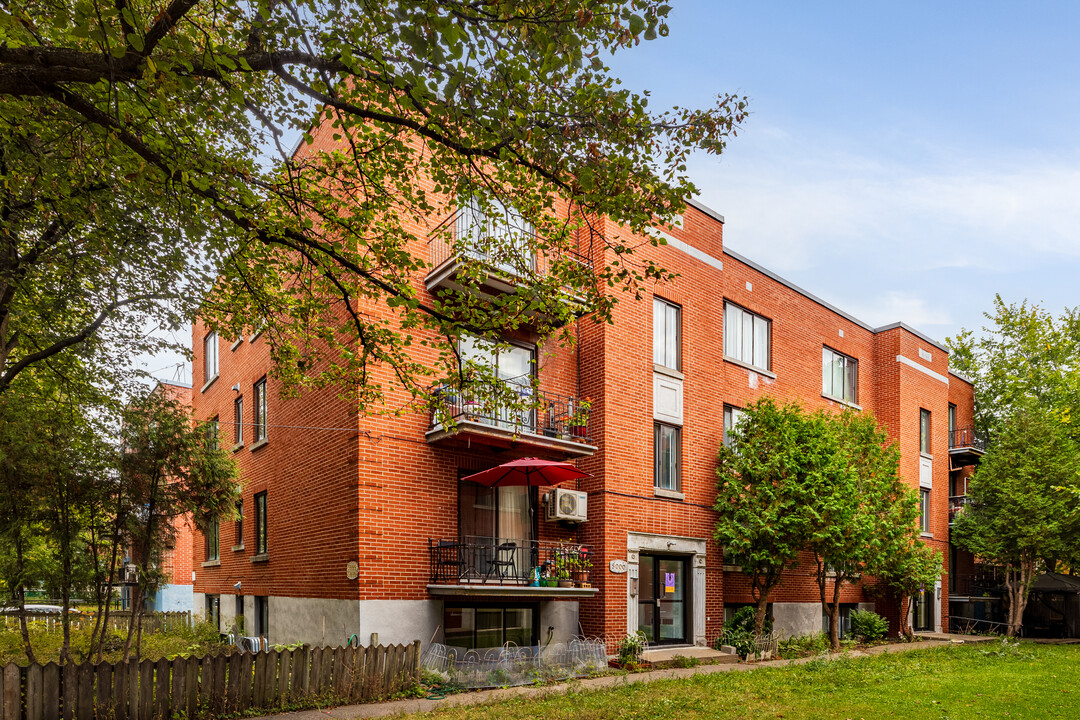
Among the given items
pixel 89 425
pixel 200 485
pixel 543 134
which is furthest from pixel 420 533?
pixel 543 134

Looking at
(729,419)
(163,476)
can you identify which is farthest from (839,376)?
(163,476)

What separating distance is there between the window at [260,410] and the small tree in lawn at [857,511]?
13.9m

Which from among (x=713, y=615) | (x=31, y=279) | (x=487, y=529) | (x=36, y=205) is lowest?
(x=713, y=615)

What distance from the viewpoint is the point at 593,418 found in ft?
57.9

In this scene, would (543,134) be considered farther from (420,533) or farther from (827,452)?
(827,452)

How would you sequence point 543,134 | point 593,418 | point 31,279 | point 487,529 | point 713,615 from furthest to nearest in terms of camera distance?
point 713,615, point 593,418, point 487,529, point 31,279, point 543,134

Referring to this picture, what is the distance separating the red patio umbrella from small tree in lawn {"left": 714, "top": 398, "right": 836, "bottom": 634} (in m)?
5.75

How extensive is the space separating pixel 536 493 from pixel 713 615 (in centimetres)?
603

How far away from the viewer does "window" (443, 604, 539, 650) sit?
1515 cm

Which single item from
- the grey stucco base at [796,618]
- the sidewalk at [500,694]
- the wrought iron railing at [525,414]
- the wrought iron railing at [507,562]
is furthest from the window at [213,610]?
the grey stucco base at [796,618]

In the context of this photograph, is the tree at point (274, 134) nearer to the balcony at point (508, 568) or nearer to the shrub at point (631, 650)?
the balcony at point (508, 568)

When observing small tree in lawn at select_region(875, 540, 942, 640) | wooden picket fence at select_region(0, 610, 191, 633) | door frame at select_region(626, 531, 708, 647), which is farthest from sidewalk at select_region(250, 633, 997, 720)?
wooden picket fence at select_region(0, 610, 191, 633)

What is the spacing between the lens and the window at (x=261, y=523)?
1944 cm

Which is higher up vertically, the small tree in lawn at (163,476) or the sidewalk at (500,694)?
the small tree in lawn at (163,476)
